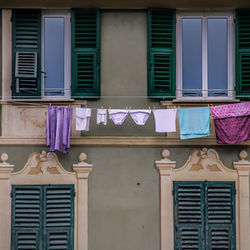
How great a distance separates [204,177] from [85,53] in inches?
140

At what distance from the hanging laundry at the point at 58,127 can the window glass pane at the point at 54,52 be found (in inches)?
26.3

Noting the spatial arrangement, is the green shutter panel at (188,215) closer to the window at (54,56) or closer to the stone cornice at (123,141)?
the stone cornice at (123,141)

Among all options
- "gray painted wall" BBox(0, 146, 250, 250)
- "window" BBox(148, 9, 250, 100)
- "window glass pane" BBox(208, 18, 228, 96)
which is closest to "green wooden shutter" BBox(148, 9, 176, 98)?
"window" BBox(148, 9, 250, 100)

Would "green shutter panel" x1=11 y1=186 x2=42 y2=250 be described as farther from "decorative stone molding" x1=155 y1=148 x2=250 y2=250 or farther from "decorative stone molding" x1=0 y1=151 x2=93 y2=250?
"decorative stone molding" x1=155 y1=148 x2=250 y2=250

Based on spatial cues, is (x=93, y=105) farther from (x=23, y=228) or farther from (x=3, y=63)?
(x=23, y=228)

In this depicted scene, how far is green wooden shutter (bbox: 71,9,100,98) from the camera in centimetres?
1017

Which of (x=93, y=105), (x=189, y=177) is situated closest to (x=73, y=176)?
(x=93, y=105)

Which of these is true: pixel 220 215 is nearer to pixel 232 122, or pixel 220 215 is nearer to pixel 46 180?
pixel 232 122

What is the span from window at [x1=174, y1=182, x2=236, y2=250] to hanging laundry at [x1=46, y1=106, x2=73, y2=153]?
2450 millimetres

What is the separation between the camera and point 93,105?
400 inches

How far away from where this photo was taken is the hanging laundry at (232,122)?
979cm

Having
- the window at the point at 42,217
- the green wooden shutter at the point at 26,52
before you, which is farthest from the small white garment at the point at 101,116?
the window at the point at 42,217

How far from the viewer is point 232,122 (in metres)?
9.80

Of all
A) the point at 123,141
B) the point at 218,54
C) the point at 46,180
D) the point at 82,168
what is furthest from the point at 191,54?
the point at 46,180
